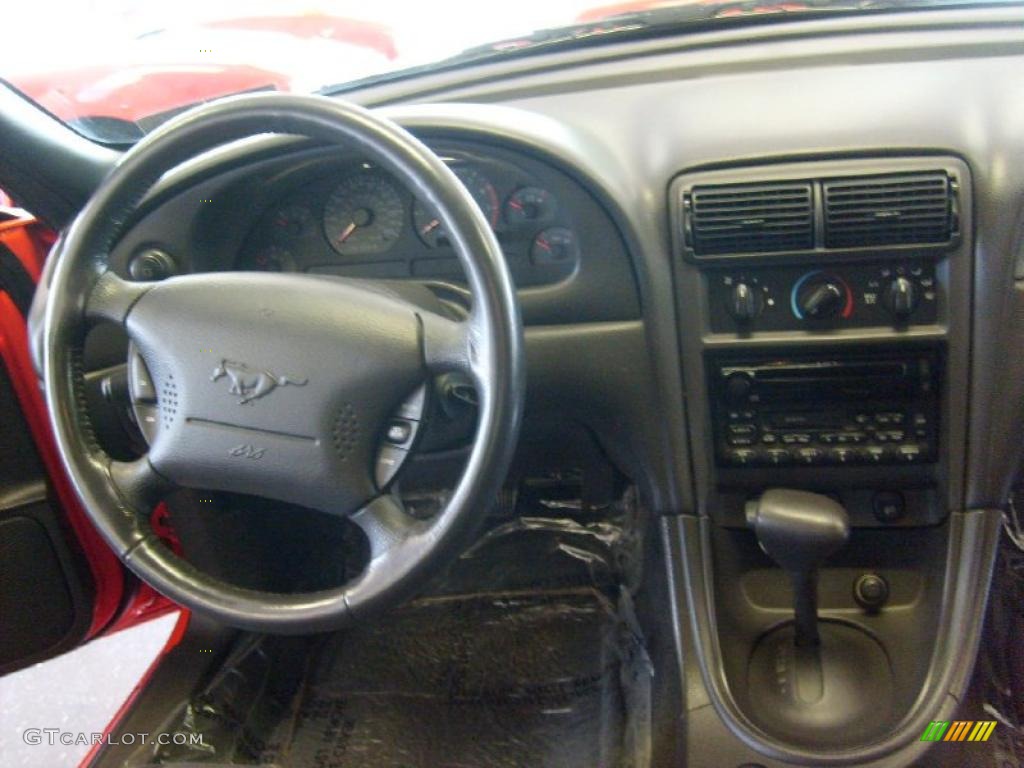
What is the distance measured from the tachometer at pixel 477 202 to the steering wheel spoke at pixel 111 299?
336 millimetres

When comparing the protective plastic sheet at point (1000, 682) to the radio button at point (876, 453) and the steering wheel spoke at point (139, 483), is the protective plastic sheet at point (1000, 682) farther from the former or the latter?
the steering wheel spoke at point (139, 483)

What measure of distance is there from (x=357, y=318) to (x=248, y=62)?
1076 mm

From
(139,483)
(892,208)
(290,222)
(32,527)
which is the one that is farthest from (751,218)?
(32,527)

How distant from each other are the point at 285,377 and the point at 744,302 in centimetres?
51

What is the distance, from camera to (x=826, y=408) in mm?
1103

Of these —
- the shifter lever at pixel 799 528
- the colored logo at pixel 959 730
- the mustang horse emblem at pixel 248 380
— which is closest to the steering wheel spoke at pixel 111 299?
the mustang horse emblem at pixel 248 380

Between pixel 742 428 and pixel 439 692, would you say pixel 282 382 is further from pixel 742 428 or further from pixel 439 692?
pixel 439 692

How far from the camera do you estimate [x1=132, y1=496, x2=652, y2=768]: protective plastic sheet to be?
1341mm

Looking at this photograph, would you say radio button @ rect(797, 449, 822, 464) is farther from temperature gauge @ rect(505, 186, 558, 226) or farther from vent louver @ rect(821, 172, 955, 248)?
temperature gauge @ rect(505, 186, 558, 226)

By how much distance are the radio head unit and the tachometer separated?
318mm

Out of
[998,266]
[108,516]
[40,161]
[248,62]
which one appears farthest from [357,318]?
[248,62]

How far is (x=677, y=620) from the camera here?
1.18m

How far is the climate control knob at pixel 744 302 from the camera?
1054 mm

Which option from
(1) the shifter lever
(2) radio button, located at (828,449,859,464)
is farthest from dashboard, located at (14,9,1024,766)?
(1) the shifter lever
